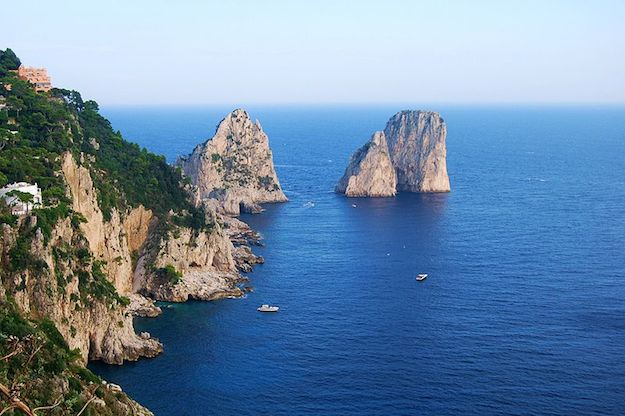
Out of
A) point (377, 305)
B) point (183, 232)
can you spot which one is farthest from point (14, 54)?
point (377, 305)

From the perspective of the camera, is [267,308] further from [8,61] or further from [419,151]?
[419,151]

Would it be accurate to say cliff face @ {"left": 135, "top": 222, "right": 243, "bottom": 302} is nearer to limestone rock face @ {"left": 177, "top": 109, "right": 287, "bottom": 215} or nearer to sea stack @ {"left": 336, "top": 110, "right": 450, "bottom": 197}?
limestone rock face @ {"left": 177, "top": 109, "right": 287, "bottom": 215}

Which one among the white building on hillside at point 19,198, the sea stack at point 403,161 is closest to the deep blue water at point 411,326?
the white building on hillside at point 19,198

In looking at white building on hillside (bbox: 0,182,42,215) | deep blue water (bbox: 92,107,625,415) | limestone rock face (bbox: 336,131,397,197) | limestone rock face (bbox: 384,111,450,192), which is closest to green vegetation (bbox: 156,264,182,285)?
deep blue water (bbox: 92,107,625,415)

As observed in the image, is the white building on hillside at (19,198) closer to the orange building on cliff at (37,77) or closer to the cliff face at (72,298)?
the cliff face at (72,298)

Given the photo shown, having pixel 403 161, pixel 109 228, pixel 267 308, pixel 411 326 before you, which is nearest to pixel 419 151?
pixel 403 161
